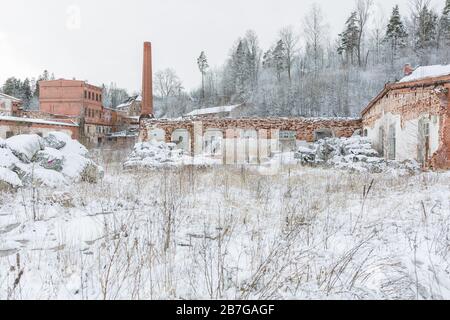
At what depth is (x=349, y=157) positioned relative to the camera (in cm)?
1333

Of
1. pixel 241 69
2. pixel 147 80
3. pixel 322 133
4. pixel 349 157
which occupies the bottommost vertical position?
pixel 349 157

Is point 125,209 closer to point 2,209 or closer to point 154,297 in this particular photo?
point 2,209

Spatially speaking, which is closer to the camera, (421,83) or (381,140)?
(421,83)

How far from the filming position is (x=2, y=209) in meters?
4.61

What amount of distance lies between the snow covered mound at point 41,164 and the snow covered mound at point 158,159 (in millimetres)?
3432

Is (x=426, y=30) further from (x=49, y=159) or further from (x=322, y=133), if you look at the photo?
(x=49, y=159)

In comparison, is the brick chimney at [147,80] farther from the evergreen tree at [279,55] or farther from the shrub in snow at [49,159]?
the evergreen tree at [279,55]

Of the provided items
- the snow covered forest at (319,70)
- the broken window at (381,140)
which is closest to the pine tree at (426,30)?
the snow covered forest at (319,70)

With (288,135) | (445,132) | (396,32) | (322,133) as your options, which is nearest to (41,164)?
(445,132)

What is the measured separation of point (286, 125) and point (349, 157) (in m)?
7.43

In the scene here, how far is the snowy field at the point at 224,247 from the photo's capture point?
2.34m

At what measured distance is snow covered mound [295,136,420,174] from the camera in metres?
11.3

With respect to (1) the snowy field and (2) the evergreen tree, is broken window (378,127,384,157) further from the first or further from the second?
(2) the evergreen tree

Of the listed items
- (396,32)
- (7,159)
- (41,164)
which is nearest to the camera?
(7,159)
